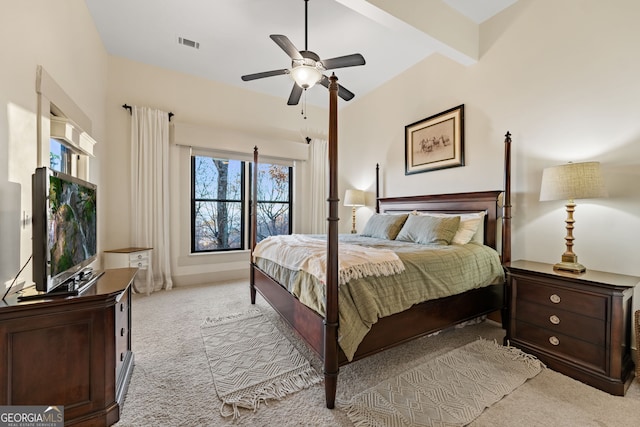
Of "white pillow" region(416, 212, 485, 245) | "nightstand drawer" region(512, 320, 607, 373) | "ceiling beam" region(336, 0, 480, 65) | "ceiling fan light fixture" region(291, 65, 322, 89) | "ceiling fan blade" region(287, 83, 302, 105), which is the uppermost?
"ceiling beam" region(336, 0, 480, 65)

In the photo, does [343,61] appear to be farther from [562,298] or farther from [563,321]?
[563,321]

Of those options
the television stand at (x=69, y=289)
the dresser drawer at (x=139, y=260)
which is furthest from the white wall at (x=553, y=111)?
the dresser drawer at (x=139, y=260)

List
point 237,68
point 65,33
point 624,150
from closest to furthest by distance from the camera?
point 624,150 < point 65,33 < point 237,68

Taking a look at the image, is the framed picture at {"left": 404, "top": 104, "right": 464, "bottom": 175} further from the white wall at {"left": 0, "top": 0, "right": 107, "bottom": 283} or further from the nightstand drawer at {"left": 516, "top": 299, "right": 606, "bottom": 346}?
the white wall at {"left": 0, "top": 0, "right": 107, "bottom": 283}

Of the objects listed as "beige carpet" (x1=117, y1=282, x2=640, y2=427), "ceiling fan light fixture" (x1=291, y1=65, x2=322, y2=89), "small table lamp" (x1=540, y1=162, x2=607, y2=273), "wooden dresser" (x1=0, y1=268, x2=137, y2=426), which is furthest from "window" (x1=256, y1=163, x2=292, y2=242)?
"small table lamp" (x1=540, y1=162, x2=607, y2=273)

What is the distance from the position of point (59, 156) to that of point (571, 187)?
14.0 ft

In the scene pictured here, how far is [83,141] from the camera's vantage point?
8.51 feet

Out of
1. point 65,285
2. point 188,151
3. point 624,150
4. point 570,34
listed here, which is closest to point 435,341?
point 624,150

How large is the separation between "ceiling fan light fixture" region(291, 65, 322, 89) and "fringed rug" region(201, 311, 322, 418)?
2434 millimetres

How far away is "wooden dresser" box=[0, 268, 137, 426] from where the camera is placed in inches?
46.3

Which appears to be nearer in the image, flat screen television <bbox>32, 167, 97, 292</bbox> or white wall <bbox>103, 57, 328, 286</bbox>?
flat screen television <bbox>32, 167, 97, 292</bbox>

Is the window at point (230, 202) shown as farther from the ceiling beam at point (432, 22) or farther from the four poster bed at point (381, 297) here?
the ceiling beam at point (432, 22)

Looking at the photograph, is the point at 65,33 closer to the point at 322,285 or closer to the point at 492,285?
the point at 322,285

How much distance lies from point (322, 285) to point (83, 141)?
2.85 m
